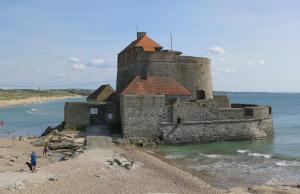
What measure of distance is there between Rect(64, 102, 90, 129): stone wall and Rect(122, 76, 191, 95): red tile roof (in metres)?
3.34

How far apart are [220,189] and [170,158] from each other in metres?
7.80

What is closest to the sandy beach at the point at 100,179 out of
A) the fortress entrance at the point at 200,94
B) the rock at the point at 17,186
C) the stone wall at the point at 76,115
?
the rock at the point at 17,186

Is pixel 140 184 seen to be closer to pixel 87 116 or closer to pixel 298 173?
pixel 298 173

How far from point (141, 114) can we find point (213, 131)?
17.5 ft

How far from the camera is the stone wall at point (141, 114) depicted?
2961 cm

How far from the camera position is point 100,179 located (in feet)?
59.2

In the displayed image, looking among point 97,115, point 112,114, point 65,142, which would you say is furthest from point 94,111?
point 65,142

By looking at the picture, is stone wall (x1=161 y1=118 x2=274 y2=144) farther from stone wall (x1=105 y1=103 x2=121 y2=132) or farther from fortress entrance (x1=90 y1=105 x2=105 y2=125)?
fortress entrance (x1=90 y1=105 x2=105 y2=125)

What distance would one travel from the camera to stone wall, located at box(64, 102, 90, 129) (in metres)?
32.4

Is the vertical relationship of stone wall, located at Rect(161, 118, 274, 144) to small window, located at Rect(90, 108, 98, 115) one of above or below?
below

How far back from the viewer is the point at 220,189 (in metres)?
18.4

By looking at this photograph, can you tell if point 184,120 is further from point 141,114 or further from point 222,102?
point 222,102

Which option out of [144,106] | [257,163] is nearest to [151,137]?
[144,106]

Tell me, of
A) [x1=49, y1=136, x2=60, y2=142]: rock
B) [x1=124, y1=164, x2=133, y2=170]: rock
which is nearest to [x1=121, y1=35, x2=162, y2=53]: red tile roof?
[x1=49, y1=136, x2=60, y2=142]: rock
